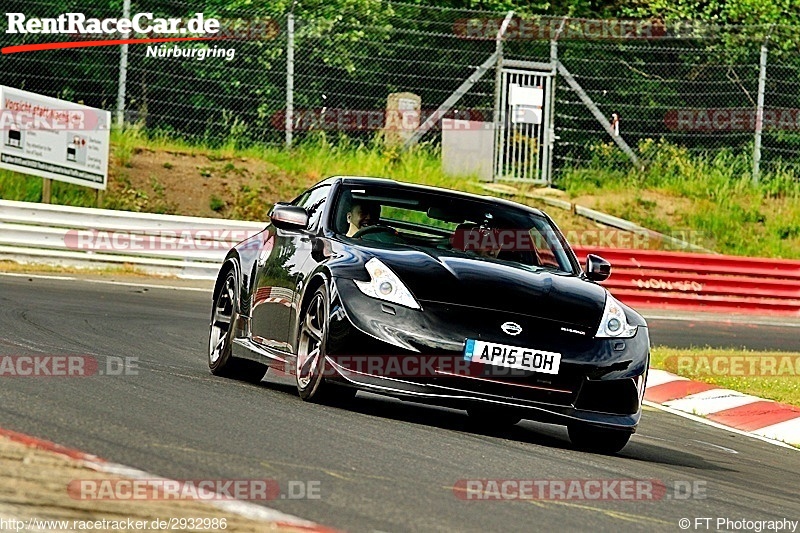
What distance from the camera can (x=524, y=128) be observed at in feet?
80.0

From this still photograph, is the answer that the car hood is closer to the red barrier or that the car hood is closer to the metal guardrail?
the metal guardrail

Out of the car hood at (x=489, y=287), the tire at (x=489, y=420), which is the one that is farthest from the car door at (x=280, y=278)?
the tire at (x=489, y=420)

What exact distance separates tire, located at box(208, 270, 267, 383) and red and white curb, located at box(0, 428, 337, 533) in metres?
3.69

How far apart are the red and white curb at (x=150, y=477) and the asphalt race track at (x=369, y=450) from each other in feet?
0.32

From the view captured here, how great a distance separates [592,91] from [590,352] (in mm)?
17335

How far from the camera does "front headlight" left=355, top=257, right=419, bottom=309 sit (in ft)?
25.3

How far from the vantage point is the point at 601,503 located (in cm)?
590

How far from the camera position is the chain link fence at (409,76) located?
22359 mm

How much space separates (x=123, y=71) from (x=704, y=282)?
8741 millimetres

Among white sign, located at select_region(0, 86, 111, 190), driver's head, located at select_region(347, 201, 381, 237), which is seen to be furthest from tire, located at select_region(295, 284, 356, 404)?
white sign, located at select_region(0, 86, 111, 190)

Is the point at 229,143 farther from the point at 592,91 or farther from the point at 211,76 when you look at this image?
the point at 592,91

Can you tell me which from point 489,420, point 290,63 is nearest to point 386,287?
point 489,420

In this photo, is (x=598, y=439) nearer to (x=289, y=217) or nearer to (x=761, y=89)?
(x=289, y=217)

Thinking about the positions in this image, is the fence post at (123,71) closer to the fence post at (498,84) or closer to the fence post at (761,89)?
the fence post at (498,84)
